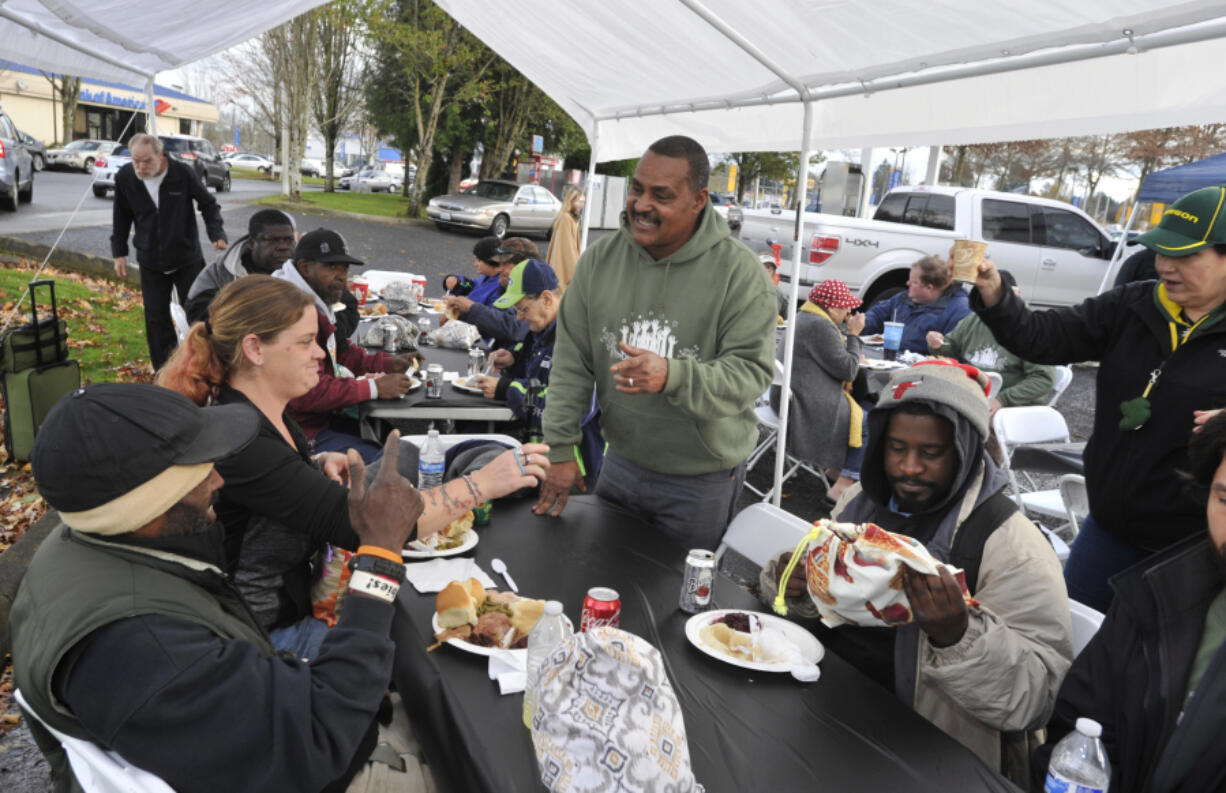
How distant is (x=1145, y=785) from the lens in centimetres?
165

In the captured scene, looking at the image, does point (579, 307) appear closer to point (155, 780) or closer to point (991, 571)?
point (991, 571)

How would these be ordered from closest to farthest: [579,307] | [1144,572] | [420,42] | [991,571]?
1. [1144,572]
2. [991,571]
3. [579,307]
4. [420,42]

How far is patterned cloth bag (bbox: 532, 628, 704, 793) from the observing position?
125cm

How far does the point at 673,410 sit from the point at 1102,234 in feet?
37.0

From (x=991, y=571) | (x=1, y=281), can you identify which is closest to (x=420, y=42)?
(x=1, y=281)

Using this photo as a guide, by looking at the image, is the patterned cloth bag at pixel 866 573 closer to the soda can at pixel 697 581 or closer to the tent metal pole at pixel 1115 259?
the soda can at pixel 697 581

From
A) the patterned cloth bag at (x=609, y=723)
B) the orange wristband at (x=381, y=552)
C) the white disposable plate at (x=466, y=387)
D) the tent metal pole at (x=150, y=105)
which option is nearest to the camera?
the patterned cloth bag at (x=609, y=723)

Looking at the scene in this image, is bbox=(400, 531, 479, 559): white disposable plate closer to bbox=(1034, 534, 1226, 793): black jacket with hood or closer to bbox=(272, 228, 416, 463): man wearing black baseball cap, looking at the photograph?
bbox=(272, 228, 416, 463): man wearing black baseball cap

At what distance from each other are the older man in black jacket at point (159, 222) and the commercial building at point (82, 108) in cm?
3024

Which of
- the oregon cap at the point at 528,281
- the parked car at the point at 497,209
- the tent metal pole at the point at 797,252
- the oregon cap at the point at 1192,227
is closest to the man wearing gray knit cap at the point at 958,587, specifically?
the oregon cap at the point at 1192,227

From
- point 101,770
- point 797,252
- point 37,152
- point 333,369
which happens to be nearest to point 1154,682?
point 101,770

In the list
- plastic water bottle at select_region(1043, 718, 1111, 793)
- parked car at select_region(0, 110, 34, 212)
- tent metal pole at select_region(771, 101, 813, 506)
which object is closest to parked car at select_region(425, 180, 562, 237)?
parked car at select_region(0, 110, 34, 212)

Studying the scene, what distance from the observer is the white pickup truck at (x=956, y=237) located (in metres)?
10.6

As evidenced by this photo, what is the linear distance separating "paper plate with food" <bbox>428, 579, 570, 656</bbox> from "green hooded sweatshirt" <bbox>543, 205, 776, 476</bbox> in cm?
85
